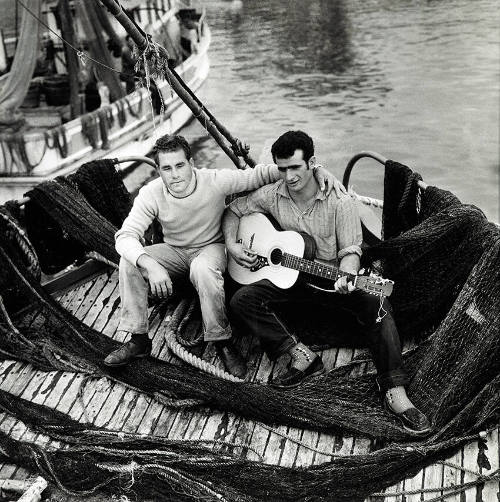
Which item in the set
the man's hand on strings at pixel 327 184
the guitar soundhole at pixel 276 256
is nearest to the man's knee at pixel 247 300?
the guitar soundhole at pixel 276 256

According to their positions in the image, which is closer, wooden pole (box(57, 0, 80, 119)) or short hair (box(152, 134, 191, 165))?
short hair (box(152, 134, 191, 165))

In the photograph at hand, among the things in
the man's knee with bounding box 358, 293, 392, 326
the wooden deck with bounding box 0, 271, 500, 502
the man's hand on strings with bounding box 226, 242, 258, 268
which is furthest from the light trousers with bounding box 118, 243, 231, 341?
the man's knee with bounding box 358, 293, 392, 326

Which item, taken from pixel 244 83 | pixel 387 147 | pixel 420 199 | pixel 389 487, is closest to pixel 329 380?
pixel 389 487

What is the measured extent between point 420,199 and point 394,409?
1.81 metres


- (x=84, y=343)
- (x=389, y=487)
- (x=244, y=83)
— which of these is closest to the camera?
(x=389, y=487)

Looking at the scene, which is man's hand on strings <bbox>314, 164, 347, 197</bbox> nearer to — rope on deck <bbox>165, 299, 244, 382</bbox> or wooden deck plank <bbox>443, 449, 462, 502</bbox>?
rope on deck <bbox>165, 299, 244, 382</bbox>

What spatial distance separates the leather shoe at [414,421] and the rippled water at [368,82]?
7564mm

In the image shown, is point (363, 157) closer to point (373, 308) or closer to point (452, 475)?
point (373, 308)

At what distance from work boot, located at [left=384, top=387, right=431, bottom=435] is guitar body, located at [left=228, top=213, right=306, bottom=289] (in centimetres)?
95

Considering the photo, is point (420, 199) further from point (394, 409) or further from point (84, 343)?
point (84, 343)

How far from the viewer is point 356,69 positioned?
2373 centimetres

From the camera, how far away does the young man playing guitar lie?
4148 millimetres

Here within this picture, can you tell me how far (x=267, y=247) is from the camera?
15.1 feet

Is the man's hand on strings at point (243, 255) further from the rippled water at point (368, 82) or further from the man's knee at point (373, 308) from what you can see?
the rippled water at point (368, 82)
